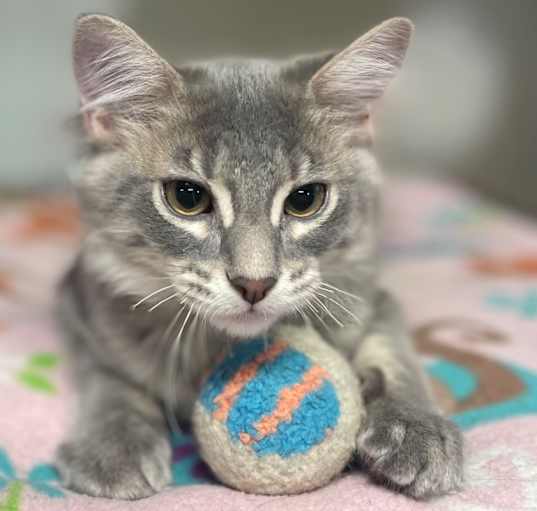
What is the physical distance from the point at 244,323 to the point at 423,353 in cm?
67

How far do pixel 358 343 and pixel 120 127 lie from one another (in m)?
0.59

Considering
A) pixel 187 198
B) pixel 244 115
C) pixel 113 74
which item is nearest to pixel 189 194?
pixel 187 198

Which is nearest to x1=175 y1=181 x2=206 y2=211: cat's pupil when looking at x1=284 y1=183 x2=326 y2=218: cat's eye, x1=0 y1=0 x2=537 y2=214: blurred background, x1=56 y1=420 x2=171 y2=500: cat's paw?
x1=284 y1=183 x2=326 y2=218: cat's eye

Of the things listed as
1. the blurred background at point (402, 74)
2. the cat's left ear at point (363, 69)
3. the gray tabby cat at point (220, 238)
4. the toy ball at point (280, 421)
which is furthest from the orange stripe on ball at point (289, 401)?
the blurred background at point (402, 74)

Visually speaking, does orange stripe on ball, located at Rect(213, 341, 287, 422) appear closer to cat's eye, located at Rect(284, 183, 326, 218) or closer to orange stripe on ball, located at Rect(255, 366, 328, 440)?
orange stripe on ball, located at Rect(255, 366, 328, 440)

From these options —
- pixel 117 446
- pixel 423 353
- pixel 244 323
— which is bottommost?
pixel 423 353

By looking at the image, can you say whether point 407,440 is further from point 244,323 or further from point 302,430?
point 244,323

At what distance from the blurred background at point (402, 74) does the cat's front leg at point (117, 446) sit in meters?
1.80

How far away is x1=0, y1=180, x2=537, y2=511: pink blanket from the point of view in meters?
1.05

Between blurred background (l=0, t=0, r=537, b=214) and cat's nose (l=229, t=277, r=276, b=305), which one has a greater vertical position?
cat's nose (l=229, t=277, r=276, b=305)

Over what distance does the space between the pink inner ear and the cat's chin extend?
16.8 inches

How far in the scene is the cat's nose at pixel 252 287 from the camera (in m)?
1.02

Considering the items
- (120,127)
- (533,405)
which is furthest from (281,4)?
(533,405)

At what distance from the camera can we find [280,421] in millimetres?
1028
